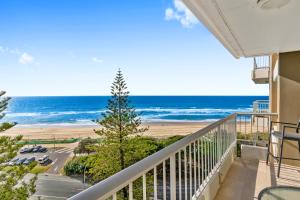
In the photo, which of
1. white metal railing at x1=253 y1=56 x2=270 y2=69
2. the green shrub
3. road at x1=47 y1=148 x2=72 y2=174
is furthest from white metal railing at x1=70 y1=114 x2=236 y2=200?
road at x1=47 y1=148 x2=72 y2=174

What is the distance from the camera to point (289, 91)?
4129 millimetres

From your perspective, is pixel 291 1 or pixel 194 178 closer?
pixel 291 1

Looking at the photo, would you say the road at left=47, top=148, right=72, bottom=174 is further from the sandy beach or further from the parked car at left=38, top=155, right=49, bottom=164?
the sandy beach

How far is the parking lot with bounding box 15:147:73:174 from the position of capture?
16.0m

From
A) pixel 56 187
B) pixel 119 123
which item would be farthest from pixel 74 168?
pixel 119 123

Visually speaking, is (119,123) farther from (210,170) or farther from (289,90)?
(210,170)

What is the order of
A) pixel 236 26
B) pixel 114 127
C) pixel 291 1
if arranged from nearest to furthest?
1. pixel 291 1
2. pixel 236 26
3. pixel 114 127

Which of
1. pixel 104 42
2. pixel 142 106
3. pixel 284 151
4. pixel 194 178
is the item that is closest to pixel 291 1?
pixel 194 178

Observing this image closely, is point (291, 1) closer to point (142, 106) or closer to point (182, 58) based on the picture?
point (182, 58)

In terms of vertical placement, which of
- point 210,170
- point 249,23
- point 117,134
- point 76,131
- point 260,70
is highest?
point 260,70

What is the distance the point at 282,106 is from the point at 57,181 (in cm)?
1264

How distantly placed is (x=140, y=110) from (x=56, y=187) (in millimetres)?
25451

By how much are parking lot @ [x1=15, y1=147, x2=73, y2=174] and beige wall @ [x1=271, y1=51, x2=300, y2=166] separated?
556 inches

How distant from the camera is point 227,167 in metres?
3.85
